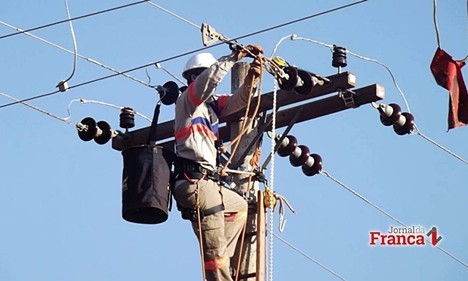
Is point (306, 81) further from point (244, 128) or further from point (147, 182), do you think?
point (147, 182)

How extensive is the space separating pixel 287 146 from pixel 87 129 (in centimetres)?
165

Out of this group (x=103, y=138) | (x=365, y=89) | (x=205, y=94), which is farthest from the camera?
(x=103, y=138)

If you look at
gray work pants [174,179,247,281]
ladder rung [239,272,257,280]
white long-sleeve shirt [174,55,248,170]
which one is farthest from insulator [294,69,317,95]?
ladder rung [239,272,257,280]

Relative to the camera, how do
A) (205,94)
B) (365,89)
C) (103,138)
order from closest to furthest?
(205,94), (365,89), (103,138)

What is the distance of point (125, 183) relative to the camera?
450 inches

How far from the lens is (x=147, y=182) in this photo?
11.3 metres

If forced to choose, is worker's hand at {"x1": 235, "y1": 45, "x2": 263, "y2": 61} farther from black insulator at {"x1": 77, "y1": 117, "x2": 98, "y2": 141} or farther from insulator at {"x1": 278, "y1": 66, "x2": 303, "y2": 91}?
black insulator at {"x1": 77, "y1": 117, "x2": 98, "y2": 141}

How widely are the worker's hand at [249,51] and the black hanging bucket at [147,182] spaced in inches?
35.8

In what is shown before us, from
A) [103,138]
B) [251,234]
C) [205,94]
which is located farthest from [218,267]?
[103,138]

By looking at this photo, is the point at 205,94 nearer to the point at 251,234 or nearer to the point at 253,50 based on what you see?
the point at 253,50

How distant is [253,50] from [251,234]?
1.37 meters

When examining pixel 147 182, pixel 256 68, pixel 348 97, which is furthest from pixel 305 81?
pixel 147 182

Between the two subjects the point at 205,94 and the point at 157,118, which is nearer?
the point at 205,94

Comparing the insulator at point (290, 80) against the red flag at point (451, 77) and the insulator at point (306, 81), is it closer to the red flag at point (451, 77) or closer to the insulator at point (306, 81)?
the insulator at point (306, 81)
